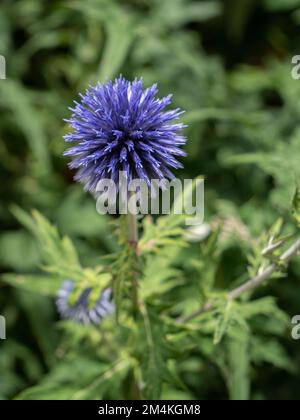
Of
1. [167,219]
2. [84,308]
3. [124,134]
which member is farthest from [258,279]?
[84,308]

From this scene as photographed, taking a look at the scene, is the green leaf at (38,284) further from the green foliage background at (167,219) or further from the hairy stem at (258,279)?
the hairy stem at (258,279)

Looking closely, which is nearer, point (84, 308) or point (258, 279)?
point (258, 279)

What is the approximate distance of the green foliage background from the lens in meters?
1.55

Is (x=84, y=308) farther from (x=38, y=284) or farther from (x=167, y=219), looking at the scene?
(x=167, y=219)

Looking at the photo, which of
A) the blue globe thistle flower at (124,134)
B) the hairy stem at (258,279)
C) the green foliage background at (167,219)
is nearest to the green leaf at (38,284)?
the green foliage background at (167,219)

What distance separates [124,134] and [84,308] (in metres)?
0.67

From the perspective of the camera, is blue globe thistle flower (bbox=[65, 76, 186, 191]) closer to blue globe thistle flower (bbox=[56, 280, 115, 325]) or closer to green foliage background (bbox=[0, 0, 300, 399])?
green foliage background (bbox=[0, 0, 300, 399])

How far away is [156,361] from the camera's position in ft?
4.43

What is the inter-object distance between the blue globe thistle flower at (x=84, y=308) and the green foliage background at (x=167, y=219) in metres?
0.06

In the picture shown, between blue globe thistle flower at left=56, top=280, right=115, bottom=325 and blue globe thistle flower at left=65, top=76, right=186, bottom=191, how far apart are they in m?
0.58

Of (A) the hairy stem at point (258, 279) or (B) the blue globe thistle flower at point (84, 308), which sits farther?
(B) the blue globe thistle flower at point (84, 308)

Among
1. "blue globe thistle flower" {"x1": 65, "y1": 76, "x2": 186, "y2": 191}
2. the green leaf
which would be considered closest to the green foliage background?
the green leaf

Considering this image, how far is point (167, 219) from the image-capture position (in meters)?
1.34

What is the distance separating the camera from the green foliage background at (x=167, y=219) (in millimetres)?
1548
